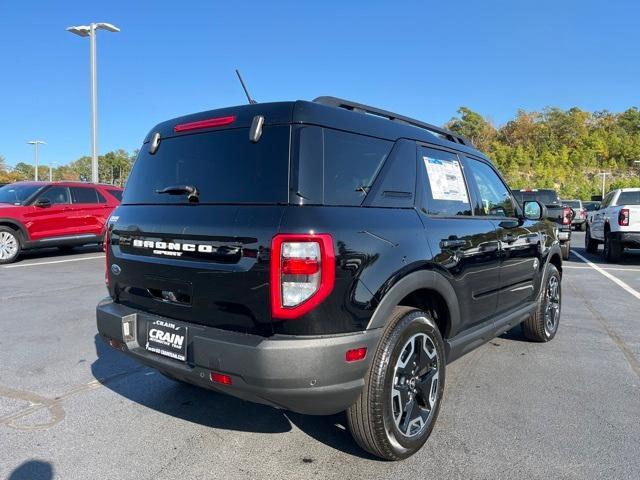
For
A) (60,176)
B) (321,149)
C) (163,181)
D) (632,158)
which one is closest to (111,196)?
(163,181)

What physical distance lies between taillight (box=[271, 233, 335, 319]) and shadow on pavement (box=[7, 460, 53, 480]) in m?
1.52

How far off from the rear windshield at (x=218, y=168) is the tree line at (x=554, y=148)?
5837cm

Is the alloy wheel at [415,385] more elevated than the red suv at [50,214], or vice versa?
the red suv at [50,214]

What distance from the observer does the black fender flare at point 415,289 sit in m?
2.54

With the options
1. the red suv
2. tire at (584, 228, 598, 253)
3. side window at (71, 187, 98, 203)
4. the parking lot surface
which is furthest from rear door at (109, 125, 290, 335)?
tire at (584, 228, 598, 253)

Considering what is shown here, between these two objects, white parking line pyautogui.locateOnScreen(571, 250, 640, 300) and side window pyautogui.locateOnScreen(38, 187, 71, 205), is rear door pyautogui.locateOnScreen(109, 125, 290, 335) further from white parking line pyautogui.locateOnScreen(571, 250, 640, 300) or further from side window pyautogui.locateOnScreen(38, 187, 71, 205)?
side window pyautogui.locateOnScreen(38, 187, 71, 205)

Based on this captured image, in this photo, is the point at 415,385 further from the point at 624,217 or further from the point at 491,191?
the point at 624,217

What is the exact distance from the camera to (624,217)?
37.2 ft

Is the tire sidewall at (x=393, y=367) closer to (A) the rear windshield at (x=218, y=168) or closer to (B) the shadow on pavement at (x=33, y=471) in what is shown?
(A) the rear windshield at (x=218, y=168)

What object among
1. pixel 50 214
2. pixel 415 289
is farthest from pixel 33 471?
pixel 50 214

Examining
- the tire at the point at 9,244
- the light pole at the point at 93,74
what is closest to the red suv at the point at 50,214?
the tire at the point at 9,244

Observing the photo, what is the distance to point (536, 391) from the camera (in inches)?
150

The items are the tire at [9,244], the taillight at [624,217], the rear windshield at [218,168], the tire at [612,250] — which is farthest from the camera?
the tire at [612,250]

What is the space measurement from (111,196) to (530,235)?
10715 millimetres
